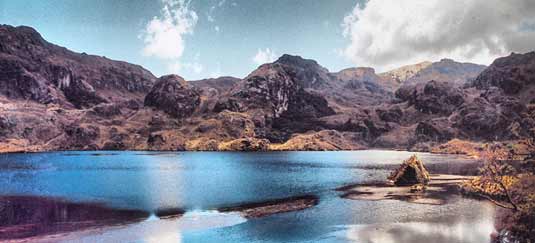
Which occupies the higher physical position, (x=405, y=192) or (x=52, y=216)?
(x=405, y=192)

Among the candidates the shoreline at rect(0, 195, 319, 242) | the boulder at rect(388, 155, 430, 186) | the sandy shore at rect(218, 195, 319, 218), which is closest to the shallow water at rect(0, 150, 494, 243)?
the sandy shore at rect(218, 195, 319, 218)

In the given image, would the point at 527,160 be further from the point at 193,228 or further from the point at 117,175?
the point at 117,175

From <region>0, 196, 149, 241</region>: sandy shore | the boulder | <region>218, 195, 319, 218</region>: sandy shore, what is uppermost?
the boulder

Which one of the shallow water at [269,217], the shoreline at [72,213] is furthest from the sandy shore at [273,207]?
the shallow water at [269,217]

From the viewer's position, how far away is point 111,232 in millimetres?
73688

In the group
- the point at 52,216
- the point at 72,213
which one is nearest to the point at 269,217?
the point at 72,213

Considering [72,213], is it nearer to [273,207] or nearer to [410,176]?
[273,207]

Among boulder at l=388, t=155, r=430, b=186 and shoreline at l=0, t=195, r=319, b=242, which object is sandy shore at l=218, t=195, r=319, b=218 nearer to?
shoreline at l=0, t=195, r=319, b=242

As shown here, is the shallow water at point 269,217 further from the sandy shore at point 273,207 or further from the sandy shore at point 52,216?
the sandy shore at point 52,216

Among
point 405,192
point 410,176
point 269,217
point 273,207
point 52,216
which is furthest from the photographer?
point 410,176

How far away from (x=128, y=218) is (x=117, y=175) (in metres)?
99.9

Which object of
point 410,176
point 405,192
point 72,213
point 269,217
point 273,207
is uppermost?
point 410,176

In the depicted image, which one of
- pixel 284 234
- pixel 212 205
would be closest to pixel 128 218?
pixel 212 205

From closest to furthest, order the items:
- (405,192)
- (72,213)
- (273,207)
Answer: (72,213) < (273,207) < (405,192)
